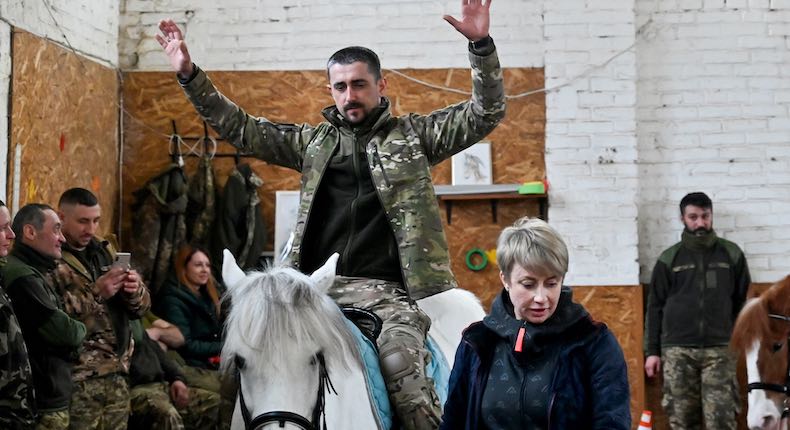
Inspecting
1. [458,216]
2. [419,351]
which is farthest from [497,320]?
[458,216]

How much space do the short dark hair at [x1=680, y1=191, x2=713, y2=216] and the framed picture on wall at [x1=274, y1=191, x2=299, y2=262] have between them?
2.57 m

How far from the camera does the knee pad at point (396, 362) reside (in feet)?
10.4

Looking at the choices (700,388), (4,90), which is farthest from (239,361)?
(700,388)

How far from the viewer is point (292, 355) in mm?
2855

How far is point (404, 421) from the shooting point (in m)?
3.19

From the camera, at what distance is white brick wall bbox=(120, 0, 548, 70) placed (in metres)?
7.34

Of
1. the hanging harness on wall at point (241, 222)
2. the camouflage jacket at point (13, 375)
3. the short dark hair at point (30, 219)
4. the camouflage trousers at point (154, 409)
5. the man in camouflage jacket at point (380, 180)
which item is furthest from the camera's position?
the hanging harness on wall at point (241, 222)

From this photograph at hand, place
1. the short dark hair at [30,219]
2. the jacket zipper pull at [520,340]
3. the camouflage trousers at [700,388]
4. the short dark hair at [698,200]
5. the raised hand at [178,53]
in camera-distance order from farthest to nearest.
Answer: the short dark hair at [698,200] → the camouflage trousers at [700,388] → the short dark hair at [30,219] → the raised hand at [178,53] → the jacket zipper pull at [520,340]

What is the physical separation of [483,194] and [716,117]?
1727mm

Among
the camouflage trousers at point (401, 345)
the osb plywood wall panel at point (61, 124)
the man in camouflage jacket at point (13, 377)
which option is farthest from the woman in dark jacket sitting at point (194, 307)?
the camouflage trousers at point (401, 345)

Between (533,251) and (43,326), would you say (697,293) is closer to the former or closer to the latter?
(43,326)

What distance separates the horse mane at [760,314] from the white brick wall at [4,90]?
3.82m

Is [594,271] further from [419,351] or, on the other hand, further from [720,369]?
[419,351]

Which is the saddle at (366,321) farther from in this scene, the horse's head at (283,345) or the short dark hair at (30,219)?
the short dark hair at (30,219)
